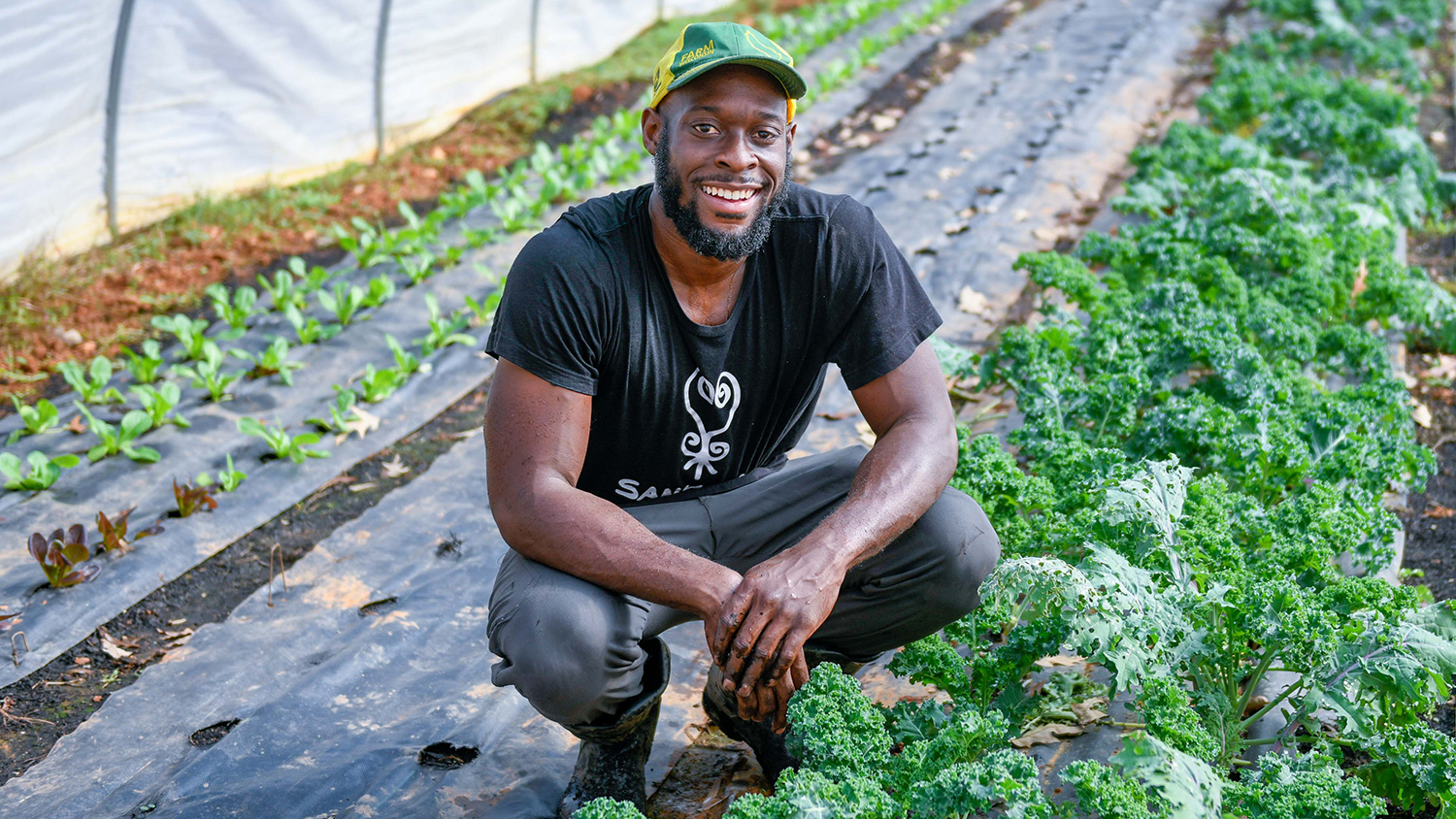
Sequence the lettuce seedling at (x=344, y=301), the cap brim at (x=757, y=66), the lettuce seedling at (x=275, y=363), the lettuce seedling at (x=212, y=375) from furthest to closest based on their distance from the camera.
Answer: the lettuce seedling at (x=344, y=301), the lettuce seedling at (x=275, y=363), the lettuce seedling at (x=212, y=375), the cap brim at (x=757, y=66)

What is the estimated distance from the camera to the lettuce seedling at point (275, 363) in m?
4.79

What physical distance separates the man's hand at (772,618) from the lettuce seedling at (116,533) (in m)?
2.35

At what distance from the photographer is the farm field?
2410 millimetres

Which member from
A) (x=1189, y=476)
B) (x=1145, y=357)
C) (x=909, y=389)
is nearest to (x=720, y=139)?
(x=909, y=389)

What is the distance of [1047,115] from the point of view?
8.31 metres

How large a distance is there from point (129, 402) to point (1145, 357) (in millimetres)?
3928

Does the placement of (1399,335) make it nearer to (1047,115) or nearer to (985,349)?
(985,349)

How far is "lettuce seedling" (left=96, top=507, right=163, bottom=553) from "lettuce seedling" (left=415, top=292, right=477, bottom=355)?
5.14ft

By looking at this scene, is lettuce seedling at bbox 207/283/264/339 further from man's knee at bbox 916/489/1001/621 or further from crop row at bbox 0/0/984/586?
man's knee at bbox 916/489/1001/621

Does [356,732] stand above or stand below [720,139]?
below

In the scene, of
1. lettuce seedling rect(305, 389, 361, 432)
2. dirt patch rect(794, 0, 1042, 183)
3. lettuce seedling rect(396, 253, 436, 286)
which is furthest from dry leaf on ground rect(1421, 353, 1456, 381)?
lettuce seedling rect(396, 253, 436, 286)

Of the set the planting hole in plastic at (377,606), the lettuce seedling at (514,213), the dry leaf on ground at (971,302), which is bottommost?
the dry leaf on ground at (971,302)

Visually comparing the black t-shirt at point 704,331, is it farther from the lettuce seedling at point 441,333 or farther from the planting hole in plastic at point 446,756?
the lettuce seedling at point 441,333

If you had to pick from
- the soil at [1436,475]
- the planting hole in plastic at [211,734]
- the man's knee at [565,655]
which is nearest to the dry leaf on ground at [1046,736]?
the man's knee at [565,655]
